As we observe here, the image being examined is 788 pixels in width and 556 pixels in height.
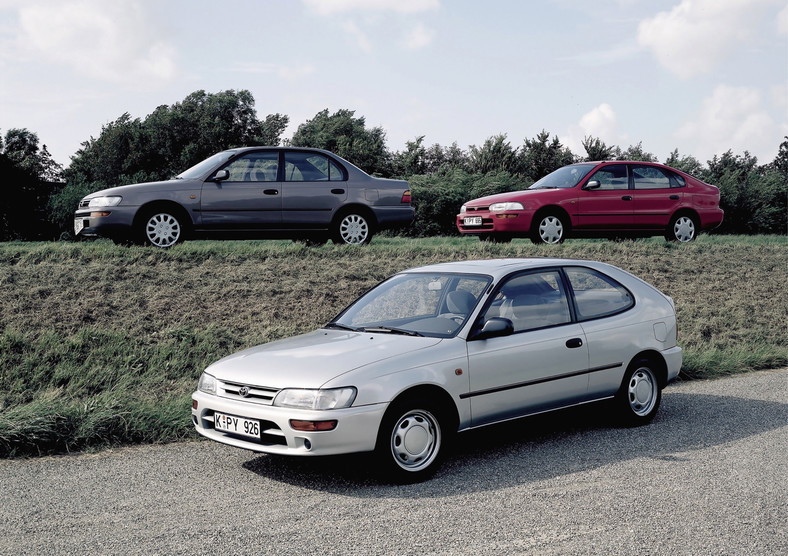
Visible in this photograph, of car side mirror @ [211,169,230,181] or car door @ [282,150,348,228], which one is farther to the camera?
car door @ [282,150,348,228]

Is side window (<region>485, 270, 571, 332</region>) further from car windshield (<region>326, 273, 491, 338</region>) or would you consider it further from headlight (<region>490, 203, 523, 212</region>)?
headlight (<region>490, 203, 523, 212</region>)

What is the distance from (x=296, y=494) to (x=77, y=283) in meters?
5.90

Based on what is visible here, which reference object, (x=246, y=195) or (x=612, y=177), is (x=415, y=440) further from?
(x=612, y=177)

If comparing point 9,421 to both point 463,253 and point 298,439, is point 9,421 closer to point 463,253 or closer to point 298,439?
point 298,439

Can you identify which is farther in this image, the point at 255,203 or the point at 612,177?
the point at 612,177

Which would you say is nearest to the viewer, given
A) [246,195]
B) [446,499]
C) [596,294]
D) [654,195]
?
[446,499]

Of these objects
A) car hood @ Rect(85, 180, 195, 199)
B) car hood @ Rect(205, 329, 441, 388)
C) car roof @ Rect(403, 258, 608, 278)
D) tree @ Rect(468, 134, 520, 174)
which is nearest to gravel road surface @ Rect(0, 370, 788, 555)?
car hood @ Rect(205, 329, 441, 388)

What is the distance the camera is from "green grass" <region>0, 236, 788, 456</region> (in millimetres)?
6789

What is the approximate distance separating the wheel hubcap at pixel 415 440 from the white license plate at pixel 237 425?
2.93 feet

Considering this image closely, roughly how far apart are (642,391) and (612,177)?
9.26m

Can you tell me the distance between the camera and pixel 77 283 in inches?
392

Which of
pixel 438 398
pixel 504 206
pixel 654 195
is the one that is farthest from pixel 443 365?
pixel 654 195

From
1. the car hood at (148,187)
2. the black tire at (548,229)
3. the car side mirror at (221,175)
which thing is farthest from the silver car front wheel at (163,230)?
the black tire at (548,229)

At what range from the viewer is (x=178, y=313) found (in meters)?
9.38
